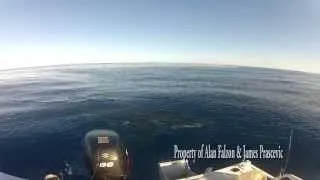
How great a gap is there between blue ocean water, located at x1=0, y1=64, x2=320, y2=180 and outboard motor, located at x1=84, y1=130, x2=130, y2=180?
6 cm

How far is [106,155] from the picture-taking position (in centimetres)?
345

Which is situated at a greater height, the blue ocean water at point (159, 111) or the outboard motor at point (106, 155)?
the blue ocean water at point (159, 111)

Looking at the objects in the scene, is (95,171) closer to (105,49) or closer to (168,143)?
(168,143)

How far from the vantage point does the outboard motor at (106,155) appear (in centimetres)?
331

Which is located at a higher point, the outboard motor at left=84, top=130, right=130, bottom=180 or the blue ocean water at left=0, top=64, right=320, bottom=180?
the blue ocean water at left=0, top=64, right=320, bottom=180

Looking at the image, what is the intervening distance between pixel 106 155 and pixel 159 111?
545 mm

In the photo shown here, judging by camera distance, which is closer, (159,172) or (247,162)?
(247,162)

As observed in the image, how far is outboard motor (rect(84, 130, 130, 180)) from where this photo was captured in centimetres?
331

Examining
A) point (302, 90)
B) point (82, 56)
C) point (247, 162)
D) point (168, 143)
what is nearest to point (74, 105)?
point (82, 56)

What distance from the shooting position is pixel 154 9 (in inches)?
132

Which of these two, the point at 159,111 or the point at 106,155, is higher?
the point at 159,111

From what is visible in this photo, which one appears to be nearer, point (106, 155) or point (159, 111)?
point (159, 111)

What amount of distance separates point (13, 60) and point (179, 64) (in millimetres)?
1234

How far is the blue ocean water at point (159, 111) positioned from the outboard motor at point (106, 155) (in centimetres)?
6
